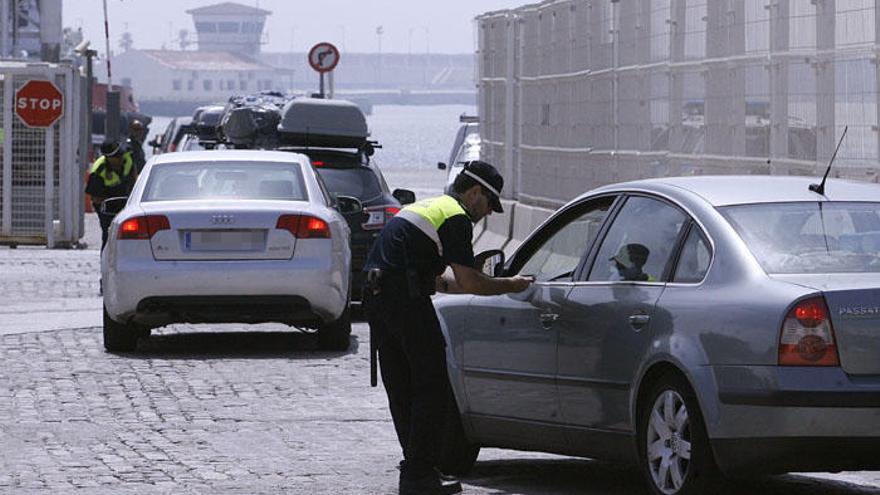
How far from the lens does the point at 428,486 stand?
9.75m

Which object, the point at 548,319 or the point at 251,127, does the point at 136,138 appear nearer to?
the point at 251,127

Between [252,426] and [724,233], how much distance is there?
14.0ft

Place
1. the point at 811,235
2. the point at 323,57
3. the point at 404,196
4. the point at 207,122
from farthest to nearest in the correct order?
the point at 323,57
the point at 207,122
the point at 404,196
the point at 811,235

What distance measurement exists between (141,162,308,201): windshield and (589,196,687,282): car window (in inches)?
295

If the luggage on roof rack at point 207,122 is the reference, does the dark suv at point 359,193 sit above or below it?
below

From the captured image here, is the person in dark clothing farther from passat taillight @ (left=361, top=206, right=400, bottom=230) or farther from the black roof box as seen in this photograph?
passat taillight @ (left=361, top=206, right=400, bottom=230)

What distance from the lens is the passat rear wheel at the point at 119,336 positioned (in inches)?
663

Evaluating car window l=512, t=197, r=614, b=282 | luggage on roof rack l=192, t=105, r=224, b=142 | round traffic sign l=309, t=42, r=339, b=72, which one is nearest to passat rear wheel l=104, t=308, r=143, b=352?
car window l=512, t=197, r=614, b=282

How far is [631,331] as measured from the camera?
30.6 feet

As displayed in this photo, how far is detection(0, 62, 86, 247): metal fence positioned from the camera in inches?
1287

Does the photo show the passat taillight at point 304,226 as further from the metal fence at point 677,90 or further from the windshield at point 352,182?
the windshield at point 352,182

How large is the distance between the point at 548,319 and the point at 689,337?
122 cm

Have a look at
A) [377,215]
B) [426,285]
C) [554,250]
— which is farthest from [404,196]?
[426,285]

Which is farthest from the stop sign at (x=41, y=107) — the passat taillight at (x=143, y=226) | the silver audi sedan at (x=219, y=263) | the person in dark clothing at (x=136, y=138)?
the passat taillight at (x=143, y=226)
